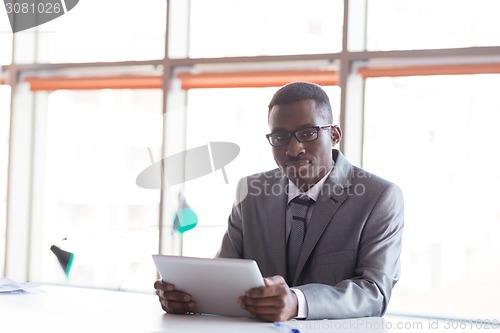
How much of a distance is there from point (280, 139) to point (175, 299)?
73 cm

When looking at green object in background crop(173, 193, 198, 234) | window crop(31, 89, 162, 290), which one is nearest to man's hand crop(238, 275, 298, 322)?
green object in background crop(173, 193, 198, 234)

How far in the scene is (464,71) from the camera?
3945 mm

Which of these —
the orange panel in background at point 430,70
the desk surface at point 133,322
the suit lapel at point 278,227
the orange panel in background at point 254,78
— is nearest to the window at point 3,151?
the orange panel in background at point 254,78

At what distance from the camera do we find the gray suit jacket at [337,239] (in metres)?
2.24

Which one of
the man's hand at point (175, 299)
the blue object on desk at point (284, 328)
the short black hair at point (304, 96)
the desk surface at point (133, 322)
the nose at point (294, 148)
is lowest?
the desk surface at point (133, 322)

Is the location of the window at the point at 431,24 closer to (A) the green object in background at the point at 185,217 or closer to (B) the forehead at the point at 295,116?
(A) the green object in background at the point at 185,217

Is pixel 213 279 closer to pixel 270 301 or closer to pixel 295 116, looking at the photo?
pixel 270 301

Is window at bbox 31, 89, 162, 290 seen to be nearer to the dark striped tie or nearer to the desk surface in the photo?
the dark striped tie

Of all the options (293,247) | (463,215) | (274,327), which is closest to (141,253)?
(463,215)

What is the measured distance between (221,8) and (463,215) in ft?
6.54

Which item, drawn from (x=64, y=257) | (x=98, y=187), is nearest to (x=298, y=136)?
(x=64, y=257)

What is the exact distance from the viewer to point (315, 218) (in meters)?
2.55

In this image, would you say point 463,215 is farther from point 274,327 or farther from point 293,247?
point 274,327

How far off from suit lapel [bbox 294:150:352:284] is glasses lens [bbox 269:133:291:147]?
211 mm
